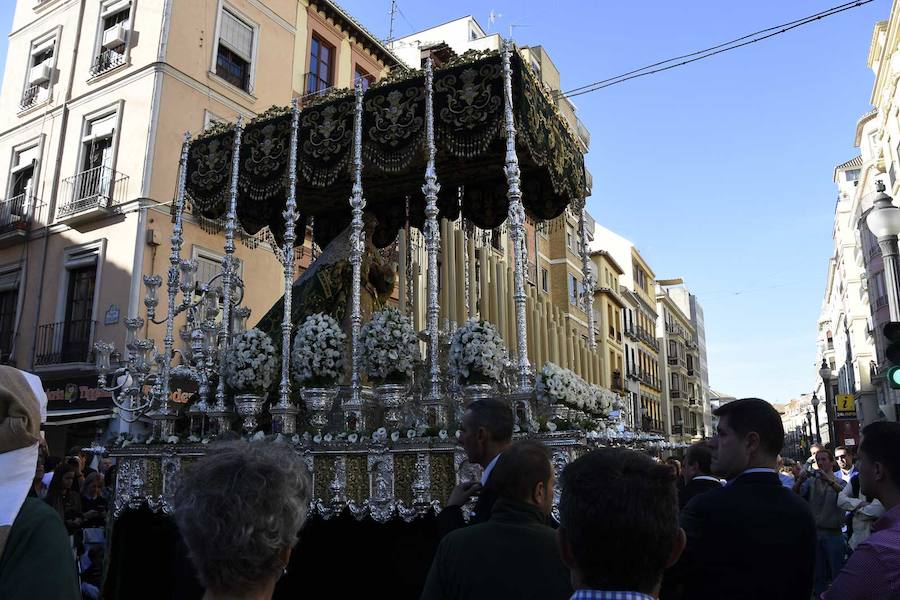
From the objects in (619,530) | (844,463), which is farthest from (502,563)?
(844,463)

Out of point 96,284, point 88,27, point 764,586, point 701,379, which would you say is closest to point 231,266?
point 764,586

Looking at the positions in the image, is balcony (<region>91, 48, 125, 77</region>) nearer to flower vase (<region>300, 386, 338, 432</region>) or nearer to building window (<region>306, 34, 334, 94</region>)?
building window (<region>306, 34, 334, 94</region>)

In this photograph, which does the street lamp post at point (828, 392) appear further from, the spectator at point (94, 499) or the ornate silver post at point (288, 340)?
the spectator at point (94, 499)

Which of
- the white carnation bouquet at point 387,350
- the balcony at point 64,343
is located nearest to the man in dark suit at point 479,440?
the white carnation bouquet at point 387,350

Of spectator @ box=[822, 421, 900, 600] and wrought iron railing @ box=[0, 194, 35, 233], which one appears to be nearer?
spectator @ box=[822, 421, 900, 600]

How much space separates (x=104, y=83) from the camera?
16.8 metres

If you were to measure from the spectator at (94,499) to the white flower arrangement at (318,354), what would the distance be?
3.09m

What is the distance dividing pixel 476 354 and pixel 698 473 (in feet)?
6.27

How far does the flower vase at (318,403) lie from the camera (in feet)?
20.4

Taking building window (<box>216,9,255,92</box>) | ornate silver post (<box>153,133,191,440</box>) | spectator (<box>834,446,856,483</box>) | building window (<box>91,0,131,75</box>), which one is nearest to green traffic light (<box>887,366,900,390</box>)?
spectator (<box>834,446,856,483</box>)

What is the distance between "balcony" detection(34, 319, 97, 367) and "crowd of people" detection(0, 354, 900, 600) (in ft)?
47.2

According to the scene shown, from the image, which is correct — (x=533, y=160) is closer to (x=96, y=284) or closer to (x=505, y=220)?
(x=505, y=220)

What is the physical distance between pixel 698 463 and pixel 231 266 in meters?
5.43

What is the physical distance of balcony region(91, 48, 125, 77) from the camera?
16828 mm
